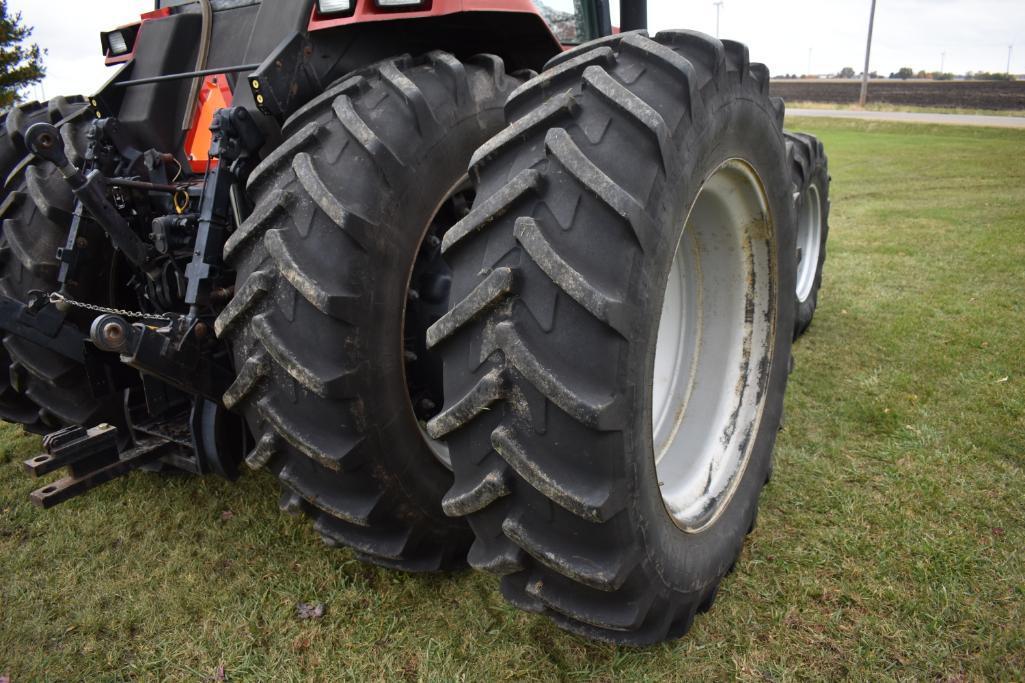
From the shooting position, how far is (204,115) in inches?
109

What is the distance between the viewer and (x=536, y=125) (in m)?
1.65

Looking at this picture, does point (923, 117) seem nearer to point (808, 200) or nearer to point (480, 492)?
point (808, 200)

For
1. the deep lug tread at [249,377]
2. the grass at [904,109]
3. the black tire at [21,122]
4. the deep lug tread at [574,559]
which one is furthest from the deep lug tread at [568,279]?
the grass at [904,109]

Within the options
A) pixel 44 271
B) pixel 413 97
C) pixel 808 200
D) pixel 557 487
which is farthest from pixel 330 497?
pixel 808 200

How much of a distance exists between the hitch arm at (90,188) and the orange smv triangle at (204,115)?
19.0 inches

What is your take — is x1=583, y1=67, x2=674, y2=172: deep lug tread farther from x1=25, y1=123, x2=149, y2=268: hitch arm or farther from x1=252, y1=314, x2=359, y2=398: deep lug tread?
x1=25, y1=123, x2=149, y2=268: hitch arm

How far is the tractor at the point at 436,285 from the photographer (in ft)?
5.20

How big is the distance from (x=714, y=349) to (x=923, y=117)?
26.7m

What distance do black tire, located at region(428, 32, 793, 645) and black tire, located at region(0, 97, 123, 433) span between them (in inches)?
72.1

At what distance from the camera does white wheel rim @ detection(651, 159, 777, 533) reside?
2.45m

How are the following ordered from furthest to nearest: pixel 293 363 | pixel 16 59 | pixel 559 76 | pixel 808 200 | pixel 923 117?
pixel 923 117 < pixel 16 59 < pixel 808 200 < pixel 293 363 < pixel 559 76

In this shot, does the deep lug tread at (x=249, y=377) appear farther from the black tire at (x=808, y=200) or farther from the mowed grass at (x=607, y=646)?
the black tire at (x=808, y=200)

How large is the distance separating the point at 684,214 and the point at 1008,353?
144 inches

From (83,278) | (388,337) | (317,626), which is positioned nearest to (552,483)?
(388,337)
